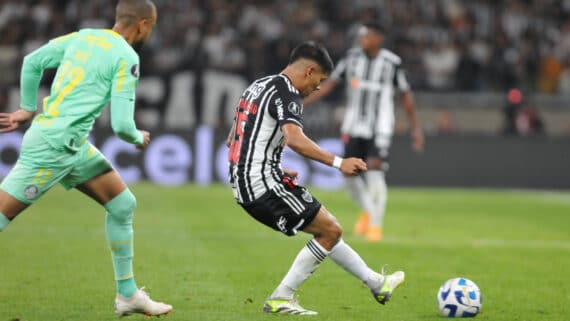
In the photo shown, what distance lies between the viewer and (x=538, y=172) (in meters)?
22.2

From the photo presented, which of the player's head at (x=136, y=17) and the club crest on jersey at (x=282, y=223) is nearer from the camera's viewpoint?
the player's head at (x=136, y=17)

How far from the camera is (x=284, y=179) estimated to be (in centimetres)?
734

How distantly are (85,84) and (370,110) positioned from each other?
7176 mm

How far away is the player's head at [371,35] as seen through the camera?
12.8 meters

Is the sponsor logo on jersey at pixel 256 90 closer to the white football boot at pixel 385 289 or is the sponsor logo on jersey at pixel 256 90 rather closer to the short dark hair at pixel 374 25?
the white football boot at pixel 385 289

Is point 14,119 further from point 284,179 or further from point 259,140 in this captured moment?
point 284,179

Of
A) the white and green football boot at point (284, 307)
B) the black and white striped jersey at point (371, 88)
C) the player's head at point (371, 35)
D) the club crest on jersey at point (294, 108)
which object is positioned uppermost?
the player's head at point (371, 35)

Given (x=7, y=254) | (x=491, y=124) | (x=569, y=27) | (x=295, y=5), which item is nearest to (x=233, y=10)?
(x=295, y=5)

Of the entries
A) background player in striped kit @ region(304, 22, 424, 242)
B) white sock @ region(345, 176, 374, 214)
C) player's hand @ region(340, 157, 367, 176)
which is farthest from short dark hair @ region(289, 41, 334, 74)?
white sock @ region(345, 176, 374, 214)

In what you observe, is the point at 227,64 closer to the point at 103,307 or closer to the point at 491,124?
the point at 491,124

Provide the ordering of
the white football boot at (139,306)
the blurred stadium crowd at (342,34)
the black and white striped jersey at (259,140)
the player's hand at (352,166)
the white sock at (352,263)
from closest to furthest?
the player's hand at (352,166)
the white football boot at (139,306)
the black and white striped jersey at (259,140)
the white sock at (352,263)
the blurred stadium crowd at (342,34)

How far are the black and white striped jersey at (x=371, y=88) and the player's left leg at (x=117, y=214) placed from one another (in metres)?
6.64

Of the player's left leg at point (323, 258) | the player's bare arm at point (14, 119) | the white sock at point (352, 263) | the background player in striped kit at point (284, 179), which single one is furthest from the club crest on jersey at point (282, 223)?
the player's bare arm at point (14, 119)

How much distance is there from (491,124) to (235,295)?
15939 mm
